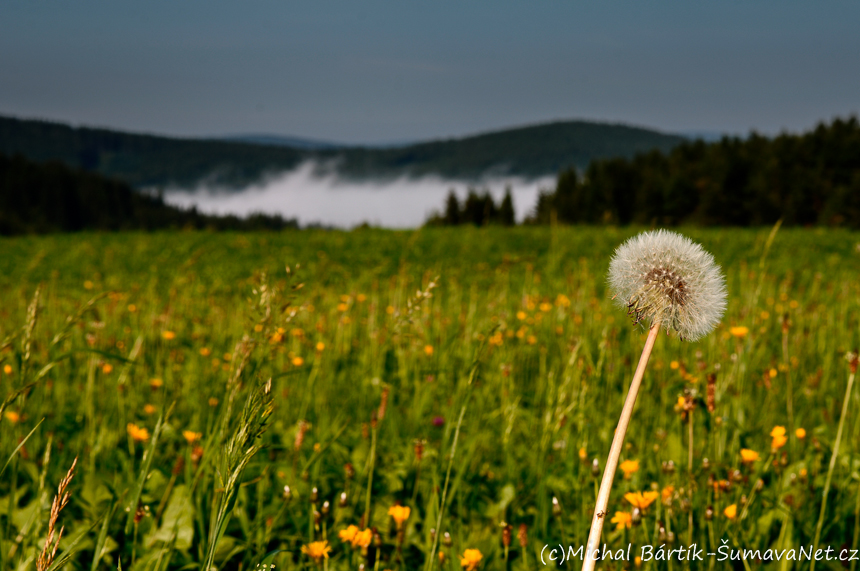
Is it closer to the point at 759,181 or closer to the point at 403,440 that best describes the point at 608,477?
the point at 403,440

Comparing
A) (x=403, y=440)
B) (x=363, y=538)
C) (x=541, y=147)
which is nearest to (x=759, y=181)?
Answer: (x=403, y=440)

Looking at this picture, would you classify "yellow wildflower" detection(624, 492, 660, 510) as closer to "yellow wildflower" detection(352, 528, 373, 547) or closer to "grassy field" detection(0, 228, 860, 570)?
"grassy field" detection(0, 228, 860, 570)

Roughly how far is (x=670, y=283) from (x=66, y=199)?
270 feet

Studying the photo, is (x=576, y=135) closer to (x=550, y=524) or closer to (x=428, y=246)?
(x=428, y=246)

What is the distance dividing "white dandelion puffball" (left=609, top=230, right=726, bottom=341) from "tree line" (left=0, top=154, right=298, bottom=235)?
57738 millimetres

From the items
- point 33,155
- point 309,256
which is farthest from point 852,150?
point 33,155

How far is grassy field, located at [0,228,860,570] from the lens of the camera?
4.30 ft

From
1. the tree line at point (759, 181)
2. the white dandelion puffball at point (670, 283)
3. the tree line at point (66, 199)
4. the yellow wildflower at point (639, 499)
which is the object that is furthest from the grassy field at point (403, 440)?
the tree line at point (66, 199)

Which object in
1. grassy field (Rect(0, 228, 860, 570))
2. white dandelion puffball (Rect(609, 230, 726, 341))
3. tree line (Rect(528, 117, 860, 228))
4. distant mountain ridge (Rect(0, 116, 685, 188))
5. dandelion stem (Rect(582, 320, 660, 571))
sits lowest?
grassy field (Rect(0, 228, 860, 570))

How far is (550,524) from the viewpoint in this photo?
164 centimetres

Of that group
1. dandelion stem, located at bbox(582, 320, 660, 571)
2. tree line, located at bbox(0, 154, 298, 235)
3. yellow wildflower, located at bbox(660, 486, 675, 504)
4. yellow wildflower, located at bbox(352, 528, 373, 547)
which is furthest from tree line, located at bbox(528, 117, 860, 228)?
tree line, located at bbox(0, 154, 298, 235)

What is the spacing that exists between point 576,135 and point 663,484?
170616mm

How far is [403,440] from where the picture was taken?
7.03 ft

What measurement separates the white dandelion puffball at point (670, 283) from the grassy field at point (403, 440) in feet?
0.44
